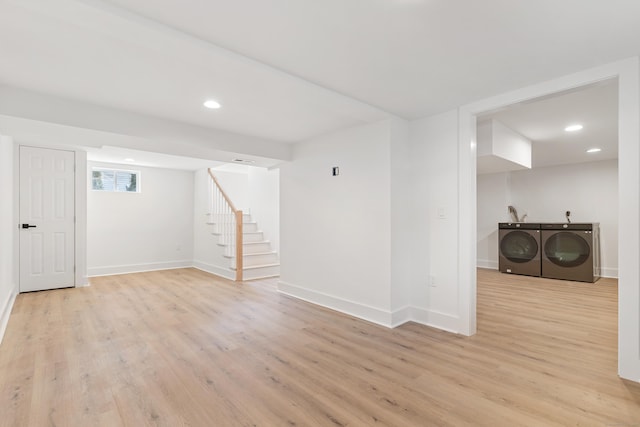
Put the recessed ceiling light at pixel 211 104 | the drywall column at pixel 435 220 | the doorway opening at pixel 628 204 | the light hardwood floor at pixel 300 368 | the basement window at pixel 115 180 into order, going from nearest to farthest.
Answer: the light hardwood floor at pixel 300 368 < the doorway opening at pixel 628 204 < the recessed ceiling light at pixel 211 104 < the drywall column at pixel 435 220 < the basement window at pixel 115 180

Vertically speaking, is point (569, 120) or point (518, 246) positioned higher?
point (569, 120)

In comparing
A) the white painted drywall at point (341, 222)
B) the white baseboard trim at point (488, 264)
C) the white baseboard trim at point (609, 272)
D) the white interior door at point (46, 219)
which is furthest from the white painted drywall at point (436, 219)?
the white interior door at point (46, 219)

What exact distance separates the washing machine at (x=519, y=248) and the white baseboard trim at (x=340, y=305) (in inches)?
165

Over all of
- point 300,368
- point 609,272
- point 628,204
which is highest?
point 628,204

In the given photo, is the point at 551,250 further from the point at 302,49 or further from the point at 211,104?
the point at 211,104

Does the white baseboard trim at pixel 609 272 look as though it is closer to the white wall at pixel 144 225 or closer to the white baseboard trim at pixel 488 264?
the white baseboard trim at pixel 488 264

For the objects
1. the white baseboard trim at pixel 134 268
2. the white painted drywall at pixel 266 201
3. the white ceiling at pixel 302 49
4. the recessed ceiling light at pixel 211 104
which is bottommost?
the white baseboard trim at pixel 134 268

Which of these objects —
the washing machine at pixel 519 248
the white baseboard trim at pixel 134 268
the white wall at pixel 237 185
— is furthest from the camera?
the white wall at pixel 237 185

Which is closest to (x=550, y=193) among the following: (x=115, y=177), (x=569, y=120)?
(x=569, y=120)

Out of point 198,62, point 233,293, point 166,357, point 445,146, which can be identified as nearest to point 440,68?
point 445,146

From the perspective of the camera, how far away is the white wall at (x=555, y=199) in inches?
228

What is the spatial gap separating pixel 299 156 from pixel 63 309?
352 centimetres

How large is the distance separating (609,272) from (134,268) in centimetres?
919

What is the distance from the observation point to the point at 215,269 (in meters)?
6.29
